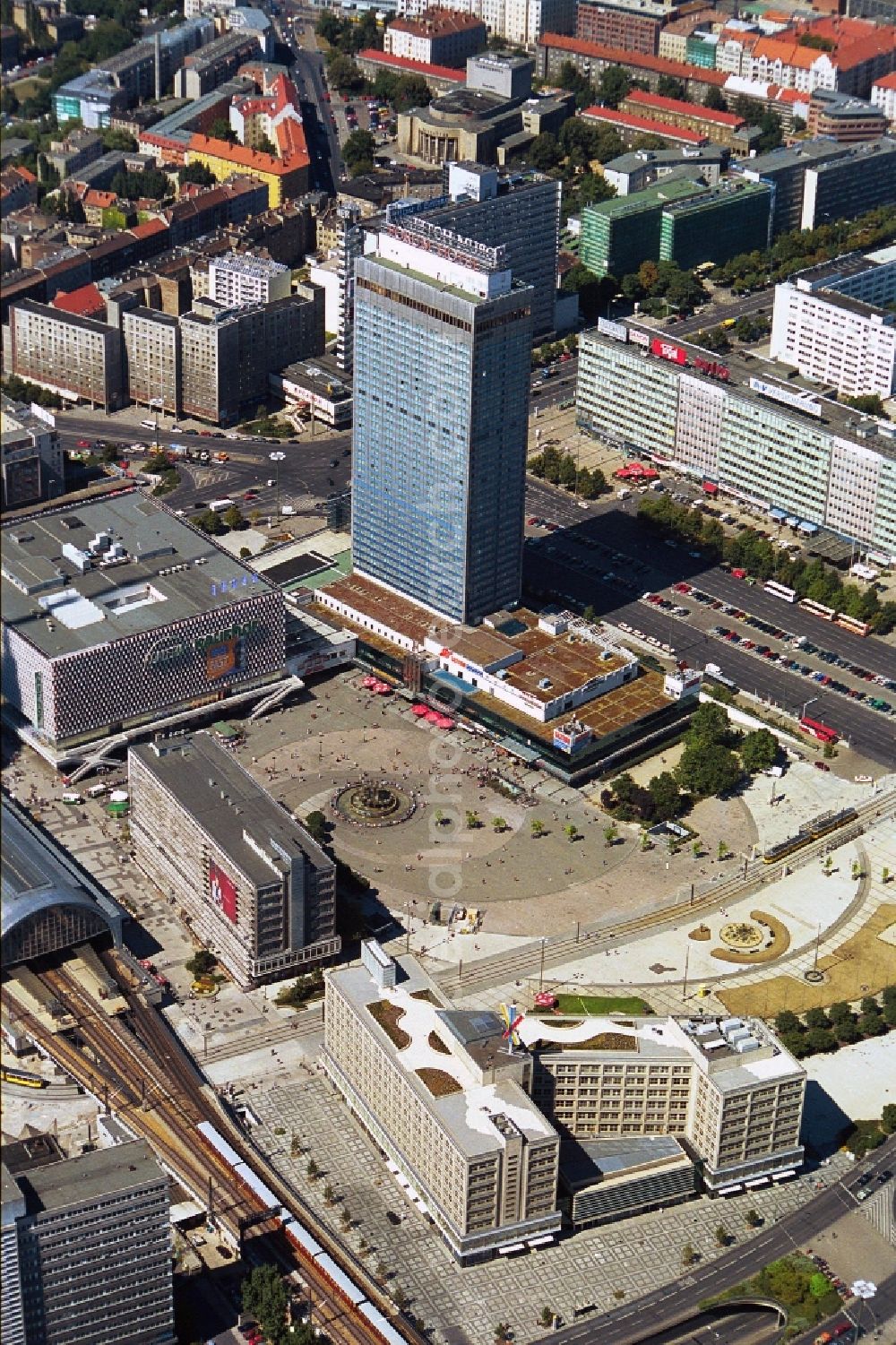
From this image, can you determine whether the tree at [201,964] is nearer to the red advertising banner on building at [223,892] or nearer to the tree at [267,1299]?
the red advertising banner on building at [223,892]

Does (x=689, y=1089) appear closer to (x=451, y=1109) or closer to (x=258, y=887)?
(x=451, y=1109)

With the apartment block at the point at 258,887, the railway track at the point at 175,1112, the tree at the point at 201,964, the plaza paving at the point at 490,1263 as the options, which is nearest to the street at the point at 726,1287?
the plaza paving at the point at 490,1263

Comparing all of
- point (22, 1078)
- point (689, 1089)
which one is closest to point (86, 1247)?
point (22, 1078)

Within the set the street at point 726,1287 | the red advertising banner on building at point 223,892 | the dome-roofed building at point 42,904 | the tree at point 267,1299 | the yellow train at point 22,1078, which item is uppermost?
the dome-roofed building at point 42,904

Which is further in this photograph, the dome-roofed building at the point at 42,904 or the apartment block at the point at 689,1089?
the dome-roofed building at the point at 42,904

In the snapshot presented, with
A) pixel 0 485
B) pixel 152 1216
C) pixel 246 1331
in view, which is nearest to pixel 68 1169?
pixel 152 1216

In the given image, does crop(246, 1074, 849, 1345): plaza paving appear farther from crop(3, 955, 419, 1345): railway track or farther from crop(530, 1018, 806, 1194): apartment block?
crop(530, 1018, 806, 1194): apartment block
